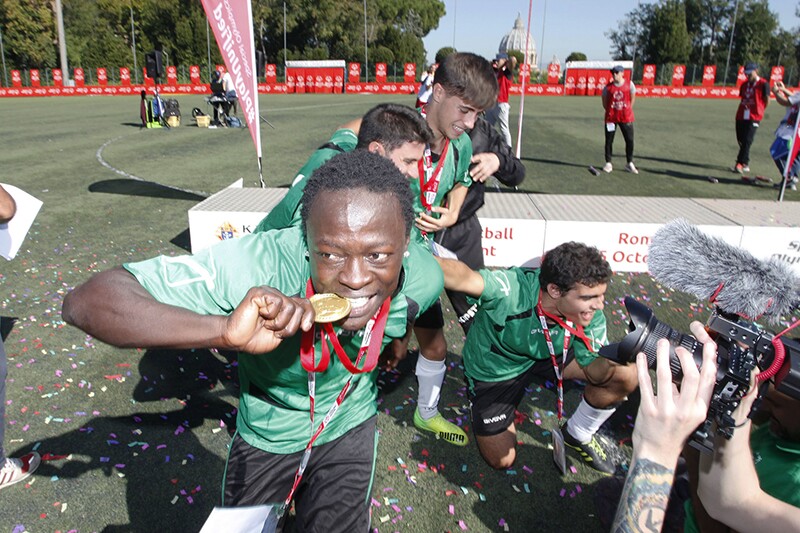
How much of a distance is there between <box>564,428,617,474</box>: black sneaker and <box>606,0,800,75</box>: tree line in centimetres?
6475

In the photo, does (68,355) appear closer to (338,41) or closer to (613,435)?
(613,435)

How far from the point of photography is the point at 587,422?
3.68 metres

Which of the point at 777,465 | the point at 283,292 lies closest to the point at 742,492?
the point at 777,465

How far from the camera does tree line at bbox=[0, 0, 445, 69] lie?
5503 centimetres

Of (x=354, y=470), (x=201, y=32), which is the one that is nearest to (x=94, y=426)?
(x=354, y=470)

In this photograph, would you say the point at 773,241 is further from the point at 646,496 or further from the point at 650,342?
the point at 646,496

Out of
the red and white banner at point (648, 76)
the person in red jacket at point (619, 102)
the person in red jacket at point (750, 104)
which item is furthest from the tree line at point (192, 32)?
the person in red jacket at point (750, 104)

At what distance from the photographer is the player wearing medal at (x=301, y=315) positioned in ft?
5.39

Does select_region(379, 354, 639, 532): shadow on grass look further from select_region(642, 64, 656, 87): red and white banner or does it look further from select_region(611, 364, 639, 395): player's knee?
select_region(642, 64, 656, 87): red and white banner

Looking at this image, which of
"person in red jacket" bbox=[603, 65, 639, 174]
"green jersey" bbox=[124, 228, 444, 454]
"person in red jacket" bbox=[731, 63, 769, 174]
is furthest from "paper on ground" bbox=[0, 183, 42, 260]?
"person in red jacket" bbox=[731, 63, 769, 174]

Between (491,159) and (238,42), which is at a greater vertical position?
(238,42)

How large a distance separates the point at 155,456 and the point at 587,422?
9.28ft

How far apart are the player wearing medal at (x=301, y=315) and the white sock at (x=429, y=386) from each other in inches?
48.0

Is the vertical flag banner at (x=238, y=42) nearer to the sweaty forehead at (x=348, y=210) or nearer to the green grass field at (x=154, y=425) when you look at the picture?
the green grass field at (x=154, y=425)
